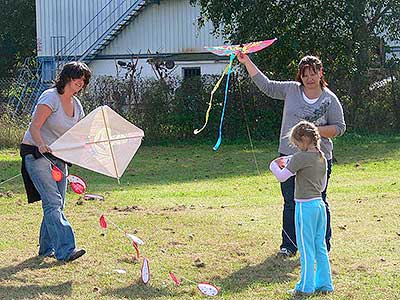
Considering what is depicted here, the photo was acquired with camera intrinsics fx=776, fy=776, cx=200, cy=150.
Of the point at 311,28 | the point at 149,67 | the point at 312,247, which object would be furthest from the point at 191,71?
the point at 312,247

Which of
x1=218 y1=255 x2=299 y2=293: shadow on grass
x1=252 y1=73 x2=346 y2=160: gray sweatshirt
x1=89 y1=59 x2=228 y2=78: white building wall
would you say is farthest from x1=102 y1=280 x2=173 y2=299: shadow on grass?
x1=89 y1=59 x2=228 y2=78: white building wall

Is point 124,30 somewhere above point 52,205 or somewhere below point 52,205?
above

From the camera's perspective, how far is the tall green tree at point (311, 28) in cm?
1945

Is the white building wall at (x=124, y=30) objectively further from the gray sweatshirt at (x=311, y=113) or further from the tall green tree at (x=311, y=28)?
the gray sweatshirt at (x=311, y=113)

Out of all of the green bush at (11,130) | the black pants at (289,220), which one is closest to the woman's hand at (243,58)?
the black pants at (289,220)

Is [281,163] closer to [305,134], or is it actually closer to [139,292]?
Result: [305,134]

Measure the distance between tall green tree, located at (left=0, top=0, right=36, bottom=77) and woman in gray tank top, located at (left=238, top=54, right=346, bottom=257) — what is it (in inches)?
1269

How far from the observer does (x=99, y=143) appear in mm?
7121

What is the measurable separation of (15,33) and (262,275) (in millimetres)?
33767

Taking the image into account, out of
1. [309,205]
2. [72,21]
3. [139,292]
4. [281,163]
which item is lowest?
[139,292]

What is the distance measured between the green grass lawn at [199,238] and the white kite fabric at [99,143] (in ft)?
2.97

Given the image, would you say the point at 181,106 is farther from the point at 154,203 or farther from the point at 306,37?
the point at 154,203

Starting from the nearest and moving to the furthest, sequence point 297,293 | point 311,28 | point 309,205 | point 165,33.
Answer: point 297,293, point 309,205, point 311,28, point 165,33

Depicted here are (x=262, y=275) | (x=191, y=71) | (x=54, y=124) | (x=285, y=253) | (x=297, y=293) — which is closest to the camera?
(x=297, y=293)
